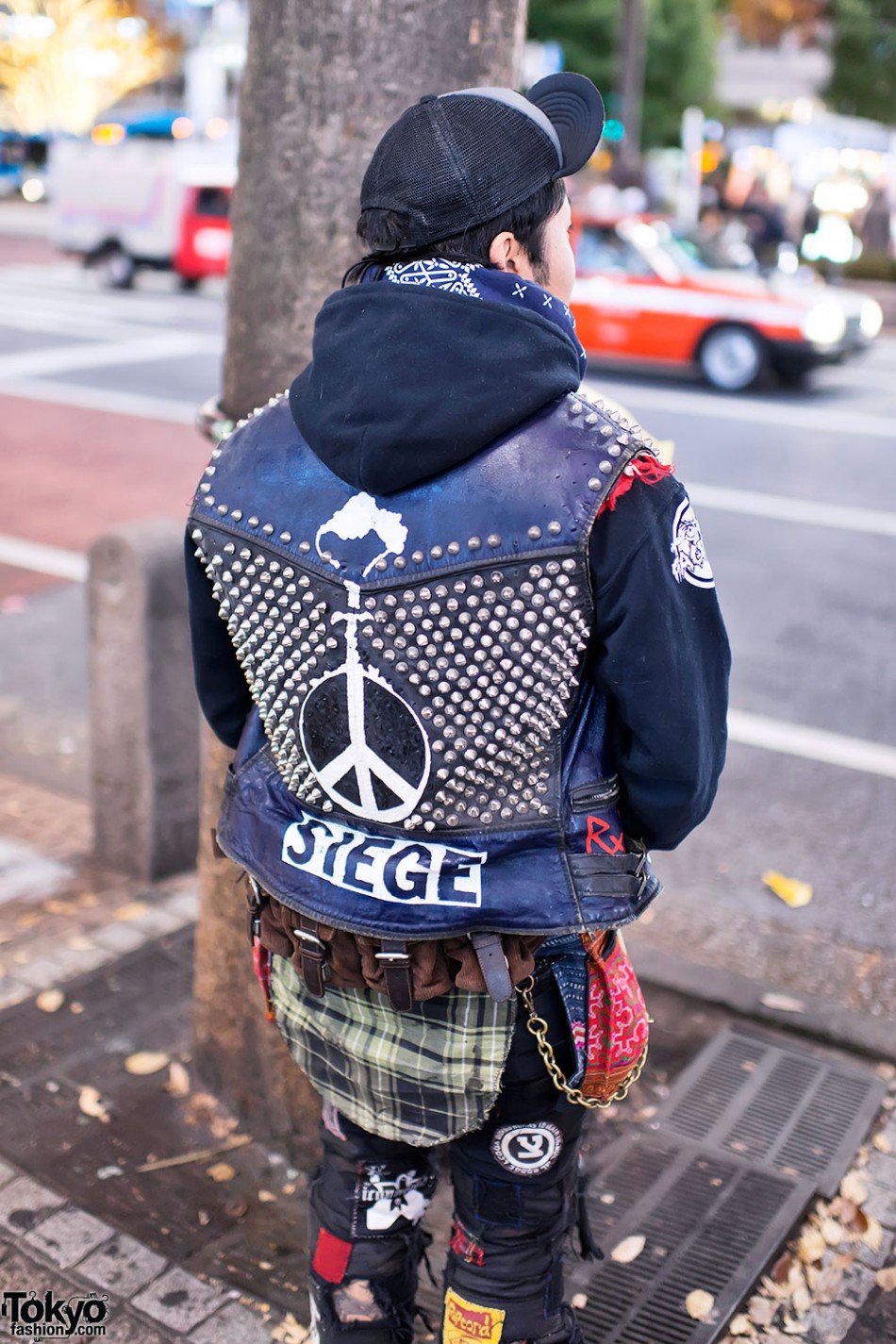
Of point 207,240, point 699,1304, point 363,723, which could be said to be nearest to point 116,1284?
point 699,1304

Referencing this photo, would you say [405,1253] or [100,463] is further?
[100,463]

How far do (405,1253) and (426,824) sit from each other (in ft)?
2.68

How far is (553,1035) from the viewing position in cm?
203

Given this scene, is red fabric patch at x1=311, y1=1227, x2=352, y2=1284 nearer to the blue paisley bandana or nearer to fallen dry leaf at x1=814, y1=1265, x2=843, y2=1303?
fallen dry leaf at x1=814, y1=1265, x2=843, y2=1303

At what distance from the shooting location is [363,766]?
6.32ft

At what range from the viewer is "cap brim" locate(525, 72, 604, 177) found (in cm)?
190

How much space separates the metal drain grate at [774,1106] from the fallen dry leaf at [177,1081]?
116 cm

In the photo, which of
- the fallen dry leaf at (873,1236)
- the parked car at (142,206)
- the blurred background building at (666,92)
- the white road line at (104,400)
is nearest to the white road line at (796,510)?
the white road line at (104,400)

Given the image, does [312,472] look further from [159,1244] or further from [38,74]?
[38,74]

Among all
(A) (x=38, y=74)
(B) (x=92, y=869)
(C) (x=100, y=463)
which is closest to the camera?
(B) (x=92, y=869)

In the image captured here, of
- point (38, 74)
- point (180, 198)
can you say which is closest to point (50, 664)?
point (180, 198)

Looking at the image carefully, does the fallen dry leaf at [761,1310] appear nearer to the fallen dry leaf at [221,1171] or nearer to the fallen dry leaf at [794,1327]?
the fallen dry leaf at [794,1327]

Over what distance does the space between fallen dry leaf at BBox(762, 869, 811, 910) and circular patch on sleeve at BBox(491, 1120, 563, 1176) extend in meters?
2.70

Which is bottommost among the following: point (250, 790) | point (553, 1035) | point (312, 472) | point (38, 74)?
point (38, 74)
